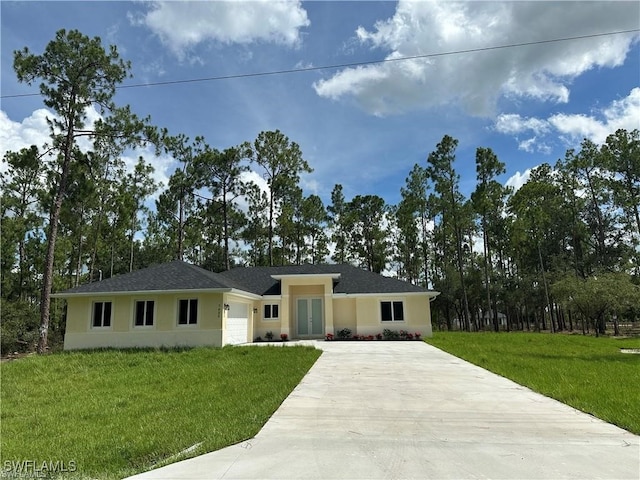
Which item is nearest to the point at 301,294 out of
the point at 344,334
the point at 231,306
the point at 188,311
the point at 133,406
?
the point at 344,334

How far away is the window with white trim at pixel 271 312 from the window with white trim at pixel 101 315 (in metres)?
7.48

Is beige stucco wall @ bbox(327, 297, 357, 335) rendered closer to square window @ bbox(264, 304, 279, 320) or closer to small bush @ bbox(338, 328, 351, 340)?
small bush @ bbox(338, 328, 351, 340)

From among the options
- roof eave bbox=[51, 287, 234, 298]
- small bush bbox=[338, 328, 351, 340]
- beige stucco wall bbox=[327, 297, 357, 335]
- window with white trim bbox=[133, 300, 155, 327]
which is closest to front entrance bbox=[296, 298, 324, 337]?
beige stucco wall bbox=[327, 297, 357, 335]

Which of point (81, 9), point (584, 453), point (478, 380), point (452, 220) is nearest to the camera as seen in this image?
point (584, 453)

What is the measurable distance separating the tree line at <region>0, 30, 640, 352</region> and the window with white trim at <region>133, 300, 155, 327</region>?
173 inches

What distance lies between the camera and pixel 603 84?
12.1 metres

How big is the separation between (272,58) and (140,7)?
3.57 meters

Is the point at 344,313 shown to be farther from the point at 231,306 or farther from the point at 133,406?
A: the point at 133,406

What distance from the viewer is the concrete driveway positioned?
3768mm

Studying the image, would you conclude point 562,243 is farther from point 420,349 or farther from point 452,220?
point 420,349

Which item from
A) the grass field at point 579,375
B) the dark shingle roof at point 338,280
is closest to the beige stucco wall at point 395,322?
the dark shingle roof at point 338,280

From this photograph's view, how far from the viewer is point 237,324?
17812 mm

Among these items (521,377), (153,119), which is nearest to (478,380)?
(521,377)

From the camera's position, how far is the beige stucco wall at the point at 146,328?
15836 mm
